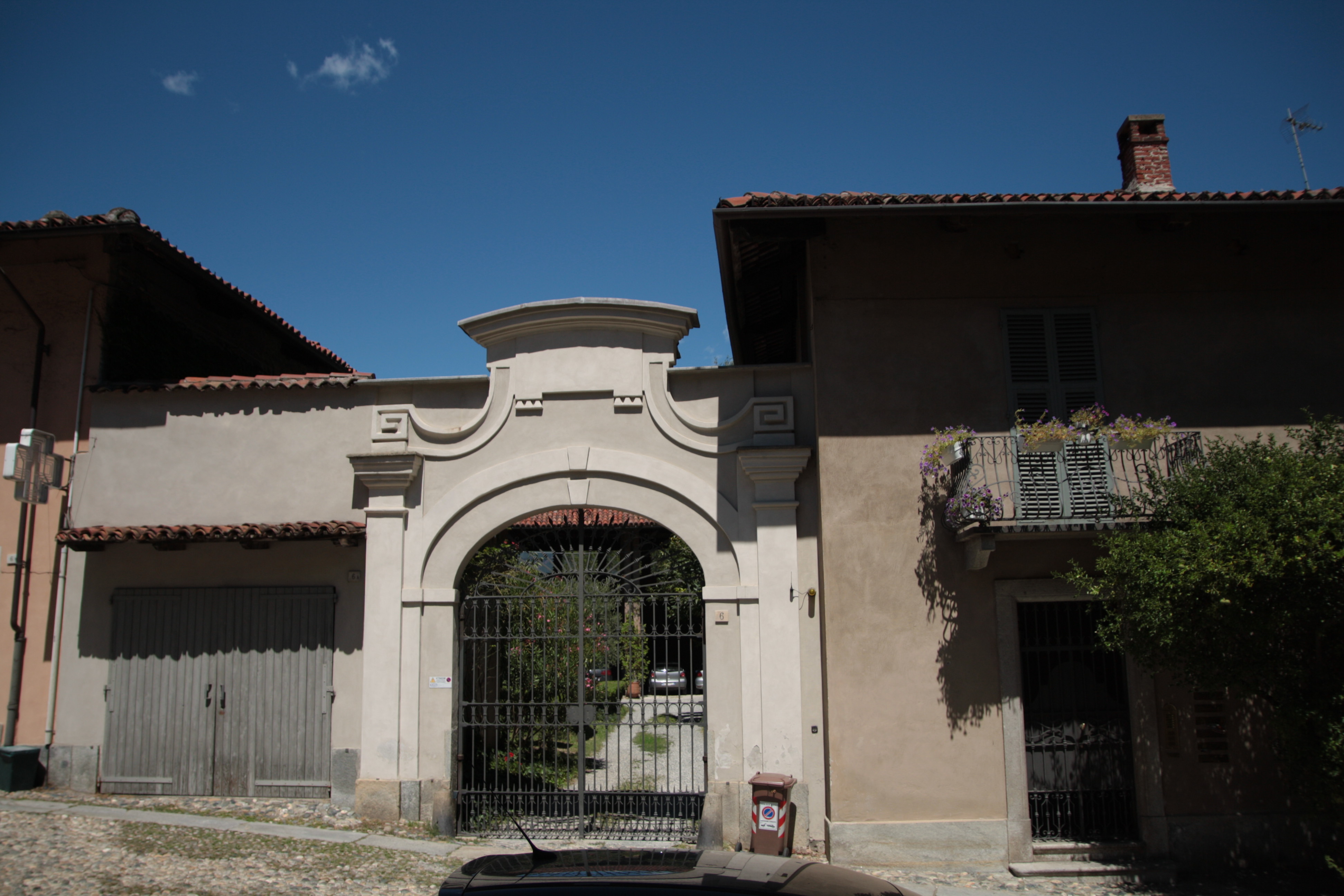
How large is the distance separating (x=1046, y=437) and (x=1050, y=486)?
47 cm

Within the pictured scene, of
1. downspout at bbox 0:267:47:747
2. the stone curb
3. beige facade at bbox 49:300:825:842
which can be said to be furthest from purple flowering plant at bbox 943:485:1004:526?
downspout at bbox 0:267:47:747

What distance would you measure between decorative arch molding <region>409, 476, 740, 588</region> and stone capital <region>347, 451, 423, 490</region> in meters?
0.69

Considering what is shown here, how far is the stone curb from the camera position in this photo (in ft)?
27.9

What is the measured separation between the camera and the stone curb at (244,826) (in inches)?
335

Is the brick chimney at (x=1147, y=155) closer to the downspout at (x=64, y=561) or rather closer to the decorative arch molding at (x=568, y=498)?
the decorative arch molding at (x=568, y=498)

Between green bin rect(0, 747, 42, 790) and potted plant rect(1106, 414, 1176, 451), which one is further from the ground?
potted plant rect(1106, 414, 1176, 451)

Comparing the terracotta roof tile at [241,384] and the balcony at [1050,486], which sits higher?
the terracotta roof tile at [241,384]

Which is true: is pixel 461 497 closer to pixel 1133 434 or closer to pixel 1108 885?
pixel 1133 434

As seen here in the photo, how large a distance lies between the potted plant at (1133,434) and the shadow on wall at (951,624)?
5.13 feet

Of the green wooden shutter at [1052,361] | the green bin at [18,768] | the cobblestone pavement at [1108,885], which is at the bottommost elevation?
the cobblestone pavement at [1108,885]

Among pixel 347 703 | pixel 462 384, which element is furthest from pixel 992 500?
pixel 347 703

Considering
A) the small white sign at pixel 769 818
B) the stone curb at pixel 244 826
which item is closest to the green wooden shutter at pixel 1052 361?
the small white sign at pixel 769 818

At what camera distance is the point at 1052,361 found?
897 centimetres

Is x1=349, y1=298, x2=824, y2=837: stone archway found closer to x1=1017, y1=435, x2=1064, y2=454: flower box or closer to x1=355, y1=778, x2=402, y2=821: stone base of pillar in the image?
x1=355, y1=778, x2=402, y2=821: stone base of pillar
